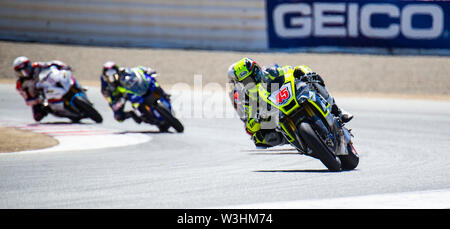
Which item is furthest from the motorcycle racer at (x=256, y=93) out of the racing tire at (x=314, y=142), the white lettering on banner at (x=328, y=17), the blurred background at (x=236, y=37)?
the white lettering on banner at (x=328, y=17)

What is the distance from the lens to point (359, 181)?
7770 mm

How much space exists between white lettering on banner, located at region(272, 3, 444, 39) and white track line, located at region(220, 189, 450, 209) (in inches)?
767

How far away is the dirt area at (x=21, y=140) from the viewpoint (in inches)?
454

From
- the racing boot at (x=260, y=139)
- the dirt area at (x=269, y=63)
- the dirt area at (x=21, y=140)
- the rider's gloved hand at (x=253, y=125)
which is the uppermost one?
the rider's gloved hand at (x=253, y=125)

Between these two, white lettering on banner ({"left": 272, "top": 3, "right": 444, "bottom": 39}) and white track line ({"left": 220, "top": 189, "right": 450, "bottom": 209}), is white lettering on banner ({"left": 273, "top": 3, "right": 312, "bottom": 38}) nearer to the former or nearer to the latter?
white lettering on banner ({"left": 272, "top": 3, "right": 444, "bottom": 39})

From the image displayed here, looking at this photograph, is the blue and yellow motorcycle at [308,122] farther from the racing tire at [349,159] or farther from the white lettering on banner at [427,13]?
the white lettering on banner at [427,13]

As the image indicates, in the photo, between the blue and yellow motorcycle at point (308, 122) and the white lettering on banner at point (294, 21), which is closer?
the blue and yellow motorcycle at point (308, 122)

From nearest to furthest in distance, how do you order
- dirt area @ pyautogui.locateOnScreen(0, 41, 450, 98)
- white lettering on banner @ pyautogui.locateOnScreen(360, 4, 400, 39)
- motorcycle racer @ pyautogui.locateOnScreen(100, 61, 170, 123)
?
motorcycle racer @ pyautogui.locateOnScreen(100, 61, 170, 123) → dirt area @ pyautogui.locateOnScreen(0, 41, 450, 98) → white lettering on banner @ pyautogui.locateOnScreen(360, 4, 400, 39)

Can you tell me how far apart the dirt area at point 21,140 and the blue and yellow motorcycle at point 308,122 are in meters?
4.56

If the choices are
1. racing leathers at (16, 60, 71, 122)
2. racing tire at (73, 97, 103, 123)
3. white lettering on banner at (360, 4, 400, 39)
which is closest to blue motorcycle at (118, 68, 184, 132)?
racing tire at (73, 97, 103, 123)

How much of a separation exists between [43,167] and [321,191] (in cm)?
351

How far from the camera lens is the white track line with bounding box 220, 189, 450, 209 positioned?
6.23 metres

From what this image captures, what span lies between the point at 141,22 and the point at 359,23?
7.41 meters
